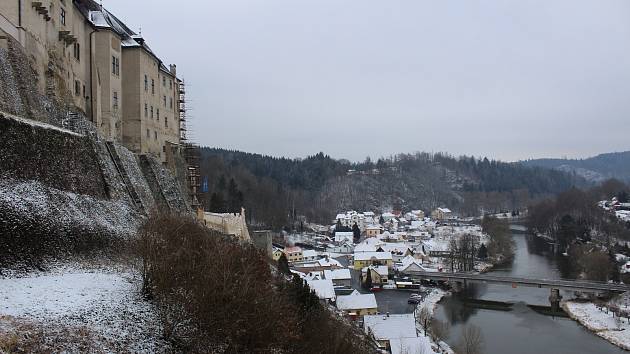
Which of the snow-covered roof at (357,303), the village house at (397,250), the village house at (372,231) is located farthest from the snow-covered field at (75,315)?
the village house at (372,231)

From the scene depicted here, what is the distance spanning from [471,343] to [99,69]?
2534 cm

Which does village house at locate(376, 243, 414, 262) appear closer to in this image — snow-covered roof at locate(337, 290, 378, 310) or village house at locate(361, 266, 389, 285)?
village house at locate(361, 266, 389, 285)

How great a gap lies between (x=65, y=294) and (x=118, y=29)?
2009cm

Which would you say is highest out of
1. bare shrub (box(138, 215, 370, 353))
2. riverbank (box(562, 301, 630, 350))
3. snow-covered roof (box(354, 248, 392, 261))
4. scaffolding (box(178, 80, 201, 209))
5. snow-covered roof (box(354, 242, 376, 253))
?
scaffolding (box(178, 80, 201, 209))

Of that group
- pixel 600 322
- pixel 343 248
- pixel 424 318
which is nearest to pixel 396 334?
pixel 424 318

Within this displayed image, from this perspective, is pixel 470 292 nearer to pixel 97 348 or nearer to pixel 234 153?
pixel 97 348

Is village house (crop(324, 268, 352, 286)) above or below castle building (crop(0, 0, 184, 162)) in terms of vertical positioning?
below

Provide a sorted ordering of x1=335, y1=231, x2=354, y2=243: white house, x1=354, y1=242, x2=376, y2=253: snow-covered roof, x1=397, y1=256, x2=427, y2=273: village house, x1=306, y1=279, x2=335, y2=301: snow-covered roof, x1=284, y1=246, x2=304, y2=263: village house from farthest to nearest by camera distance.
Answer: x1=335, y1=231, x2=354, y2=243: white house
x1=354, y1=242, x2=376, y2=253: snow-covered roof
x1=284, y1=246, x2=304, y2=263: village house
x1=397, y1=256, x2=427, y2=273: village house
x1=306, y1=279, x2=335, y2=301: snow-covered roof

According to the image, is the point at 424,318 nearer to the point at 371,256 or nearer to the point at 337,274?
the point at 337,274

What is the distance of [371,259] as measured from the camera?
207 ft

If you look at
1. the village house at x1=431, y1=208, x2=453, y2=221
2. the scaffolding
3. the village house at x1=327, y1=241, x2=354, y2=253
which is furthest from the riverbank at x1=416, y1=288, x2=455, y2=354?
the village house at x1=431, y1=208, x2=453, y2=221

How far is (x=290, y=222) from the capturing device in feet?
318

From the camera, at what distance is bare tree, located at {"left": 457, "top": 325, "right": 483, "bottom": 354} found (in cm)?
2981

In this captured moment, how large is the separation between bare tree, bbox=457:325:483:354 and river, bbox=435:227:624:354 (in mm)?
502
